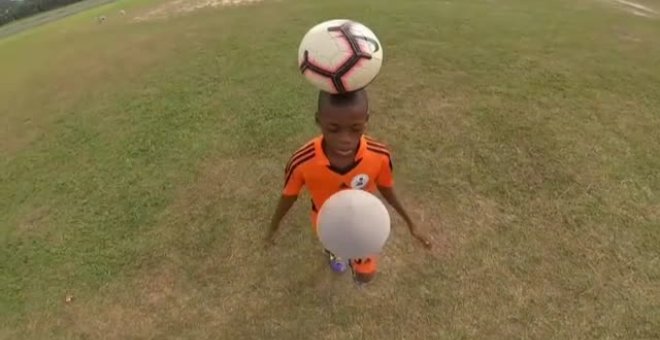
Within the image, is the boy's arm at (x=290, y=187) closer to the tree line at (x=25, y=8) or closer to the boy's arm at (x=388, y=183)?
the boy's arm at (x=388, y=183)

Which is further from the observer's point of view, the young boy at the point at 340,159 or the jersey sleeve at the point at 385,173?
the jersey sleeve at the point at 385,173

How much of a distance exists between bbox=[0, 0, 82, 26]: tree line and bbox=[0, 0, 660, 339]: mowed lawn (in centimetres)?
1230

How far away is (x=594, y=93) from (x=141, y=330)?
519 centimetres

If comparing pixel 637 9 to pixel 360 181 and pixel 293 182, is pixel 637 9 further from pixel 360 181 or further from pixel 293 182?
pixel 293 182

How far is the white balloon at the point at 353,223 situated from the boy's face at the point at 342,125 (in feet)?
0.97

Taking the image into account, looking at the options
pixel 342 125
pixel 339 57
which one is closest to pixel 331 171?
pixel 342 125

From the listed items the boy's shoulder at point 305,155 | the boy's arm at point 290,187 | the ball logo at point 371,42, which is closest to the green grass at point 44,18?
the boy's arm at point 290,187

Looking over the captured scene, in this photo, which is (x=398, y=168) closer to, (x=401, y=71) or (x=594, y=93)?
(x=401, y=71)

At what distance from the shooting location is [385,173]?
3.91 m

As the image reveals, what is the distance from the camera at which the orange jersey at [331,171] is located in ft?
12.2

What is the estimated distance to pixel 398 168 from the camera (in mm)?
5762

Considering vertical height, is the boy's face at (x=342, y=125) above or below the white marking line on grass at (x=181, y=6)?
above

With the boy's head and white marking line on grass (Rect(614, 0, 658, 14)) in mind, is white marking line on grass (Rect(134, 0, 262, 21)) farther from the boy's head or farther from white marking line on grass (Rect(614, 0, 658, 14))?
the boy's head

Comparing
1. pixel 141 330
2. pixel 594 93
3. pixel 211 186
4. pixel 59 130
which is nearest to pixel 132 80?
pixel 59 130
